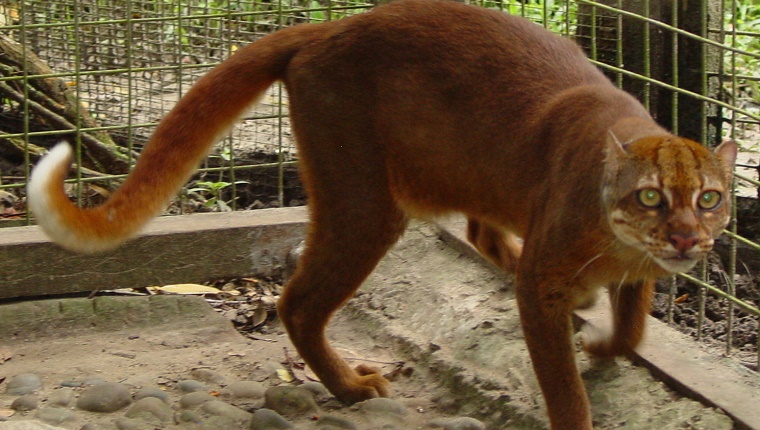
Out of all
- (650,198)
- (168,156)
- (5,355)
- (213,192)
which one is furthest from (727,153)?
(213,192)

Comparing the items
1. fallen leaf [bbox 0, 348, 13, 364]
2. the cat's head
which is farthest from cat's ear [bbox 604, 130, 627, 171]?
fallen leaf [bbox 0, 348, 13, 364]

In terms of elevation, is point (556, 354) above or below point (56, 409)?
above

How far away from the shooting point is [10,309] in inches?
177

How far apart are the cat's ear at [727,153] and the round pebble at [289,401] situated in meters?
1.61

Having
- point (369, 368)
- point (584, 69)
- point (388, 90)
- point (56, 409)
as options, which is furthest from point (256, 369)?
point (584, 69)

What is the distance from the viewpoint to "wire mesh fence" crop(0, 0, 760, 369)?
4.96 metres

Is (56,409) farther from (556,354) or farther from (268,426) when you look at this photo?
(556,354)

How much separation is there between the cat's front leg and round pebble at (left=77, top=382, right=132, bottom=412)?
1396mm

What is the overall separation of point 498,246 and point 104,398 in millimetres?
1573

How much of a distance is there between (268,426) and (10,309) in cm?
136

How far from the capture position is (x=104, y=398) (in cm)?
384

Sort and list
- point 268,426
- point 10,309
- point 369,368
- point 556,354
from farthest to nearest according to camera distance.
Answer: point 10,309
point 369,368
point 268,426
point 556,354

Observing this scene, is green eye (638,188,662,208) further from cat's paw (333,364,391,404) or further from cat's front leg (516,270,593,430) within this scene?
cat's paw (333,364,391,404)

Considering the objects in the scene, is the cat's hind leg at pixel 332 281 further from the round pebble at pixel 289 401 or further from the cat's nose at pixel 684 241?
the cat's nose at pixel 684 241
